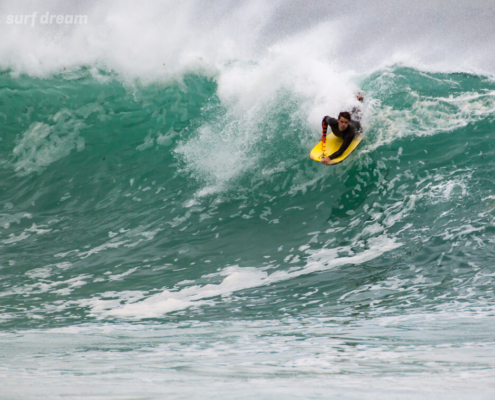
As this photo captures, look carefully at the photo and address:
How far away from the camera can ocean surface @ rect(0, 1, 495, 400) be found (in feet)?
9.85

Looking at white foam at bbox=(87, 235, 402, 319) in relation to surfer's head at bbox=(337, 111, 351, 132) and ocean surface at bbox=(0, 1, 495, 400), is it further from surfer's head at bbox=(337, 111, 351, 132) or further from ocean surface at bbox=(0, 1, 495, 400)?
surfer's head at bbox=(337, 111, 351, 132)

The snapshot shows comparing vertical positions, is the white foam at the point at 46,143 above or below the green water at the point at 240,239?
above

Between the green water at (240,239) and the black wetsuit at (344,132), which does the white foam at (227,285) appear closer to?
the green water at (240,239)

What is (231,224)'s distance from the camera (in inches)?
282

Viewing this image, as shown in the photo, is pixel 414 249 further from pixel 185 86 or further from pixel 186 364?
pixel 185 86

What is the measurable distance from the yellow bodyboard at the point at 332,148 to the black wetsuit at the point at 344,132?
92 mm

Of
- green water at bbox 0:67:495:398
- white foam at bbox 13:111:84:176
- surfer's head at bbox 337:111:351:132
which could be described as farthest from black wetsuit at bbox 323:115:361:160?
white foam at bbox 13:111:84:176

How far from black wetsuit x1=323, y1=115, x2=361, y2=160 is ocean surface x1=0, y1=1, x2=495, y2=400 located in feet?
1.75

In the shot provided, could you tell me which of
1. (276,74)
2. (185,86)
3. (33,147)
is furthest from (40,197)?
(276,74)

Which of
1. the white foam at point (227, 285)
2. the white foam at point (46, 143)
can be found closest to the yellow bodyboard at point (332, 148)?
the white foam at point (227, 285)

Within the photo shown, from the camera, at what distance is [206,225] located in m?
7.14

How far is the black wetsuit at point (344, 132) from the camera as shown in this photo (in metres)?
7.67

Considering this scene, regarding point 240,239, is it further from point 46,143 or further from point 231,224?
point 46,143

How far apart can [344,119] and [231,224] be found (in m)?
2.65
